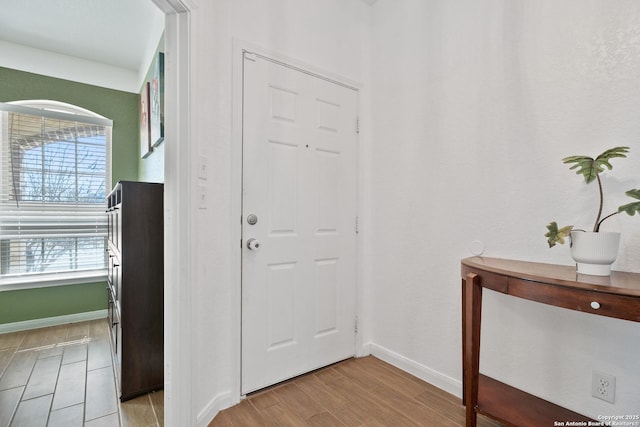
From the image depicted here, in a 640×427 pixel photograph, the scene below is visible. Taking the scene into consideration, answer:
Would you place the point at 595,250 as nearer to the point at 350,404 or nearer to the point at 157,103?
the point at 350,404

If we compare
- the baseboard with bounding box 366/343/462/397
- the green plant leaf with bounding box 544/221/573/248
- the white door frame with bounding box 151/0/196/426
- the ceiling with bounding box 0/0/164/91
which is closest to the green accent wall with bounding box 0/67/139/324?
the ceiling with bounding box 0/0/164/91

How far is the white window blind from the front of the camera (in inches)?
115

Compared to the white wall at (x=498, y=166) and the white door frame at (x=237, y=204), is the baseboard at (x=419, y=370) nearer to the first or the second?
the white wall at (x=498, y=166)

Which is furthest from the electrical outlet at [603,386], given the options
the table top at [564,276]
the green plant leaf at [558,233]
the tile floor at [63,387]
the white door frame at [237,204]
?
the tile floor at [63,387]

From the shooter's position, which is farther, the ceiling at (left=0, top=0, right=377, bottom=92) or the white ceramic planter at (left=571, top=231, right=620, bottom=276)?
the ceiling at (left=0, top=0, right=377, bottom=92)

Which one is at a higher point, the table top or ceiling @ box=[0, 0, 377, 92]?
ceiling @ box=[0, 0, 377, 92]

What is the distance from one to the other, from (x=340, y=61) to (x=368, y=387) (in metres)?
2.29

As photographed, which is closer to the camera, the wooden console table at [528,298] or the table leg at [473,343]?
the wooden console table at [528,298]

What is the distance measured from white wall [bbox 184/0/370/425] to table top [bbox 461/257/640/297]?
4.28ft

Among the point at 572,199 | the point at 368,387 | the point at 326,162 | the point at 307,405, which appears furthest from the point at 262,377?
the point at 572,199

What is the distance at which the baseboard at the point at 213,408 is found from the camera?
1.48 meters

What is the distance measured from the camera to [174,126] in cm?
142

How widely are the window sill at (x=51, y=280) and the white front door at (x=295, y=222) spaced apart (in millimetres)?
2482

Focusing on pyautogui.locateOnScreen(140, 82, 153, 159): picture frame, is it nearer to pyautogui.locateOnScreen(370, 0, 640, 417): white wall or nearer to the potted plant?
pyautogui.locateOnScreen(370, 0, 640, 417): white wall
